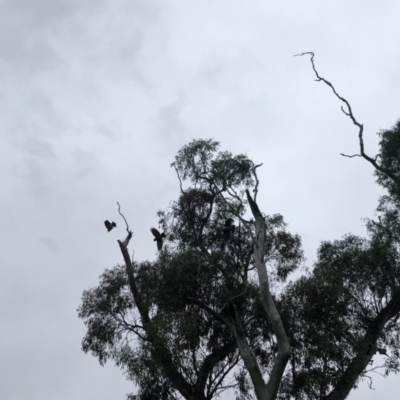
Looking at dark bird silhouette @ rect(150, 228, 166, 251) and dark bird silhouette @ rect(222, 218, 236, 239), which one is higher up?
dark bird silhouette @ rect(222, 218, 236, 239)

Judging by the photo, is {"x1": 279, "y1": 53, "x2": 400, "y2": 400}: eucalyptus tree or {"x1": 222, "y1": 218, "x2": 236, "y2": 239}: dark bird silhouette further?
{"x1": 222, "y1": 218, "x2": 236, "y2": 239}: dark bird silhouette

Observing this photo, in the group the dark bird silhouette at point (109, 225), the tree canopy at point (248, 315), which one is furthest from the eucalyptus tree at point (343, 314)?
the dark bird silhouette at point (109, 225)

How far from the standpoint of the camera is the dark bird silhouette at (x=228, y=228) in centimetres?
2102

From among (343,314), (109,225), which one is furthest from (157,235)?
(343,314)

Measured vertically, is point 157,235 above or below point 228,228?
below

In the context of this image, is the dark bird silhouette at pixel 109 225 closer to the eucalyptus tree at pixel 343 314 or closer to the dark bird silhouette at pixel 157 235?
the dark bird silhouette at pixel 157 235

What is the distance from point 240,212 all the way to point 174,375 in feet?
22.2

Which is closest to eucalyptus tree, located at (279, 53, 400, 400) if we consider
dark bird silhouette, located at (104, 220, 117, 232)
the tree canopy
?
the tree canopy

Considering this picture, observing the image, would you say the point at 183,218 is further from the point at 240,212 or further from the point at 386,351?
the point at 386,351

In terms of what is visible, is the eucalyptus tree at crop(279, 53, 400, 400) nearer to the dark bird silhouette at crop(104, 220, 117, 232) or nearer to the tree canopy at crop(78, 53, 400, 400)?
the tree canopy at crop(78, 53, 400, 400)

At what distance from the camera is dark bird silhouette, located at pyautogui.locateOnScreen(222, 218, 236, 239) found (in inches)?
827

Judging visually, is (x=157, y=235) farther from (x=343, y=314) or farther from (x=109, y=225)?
(x=343, y=314)

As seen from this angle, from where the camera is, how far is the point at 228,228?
68.9 ft

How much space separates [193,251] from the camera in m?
19.4
